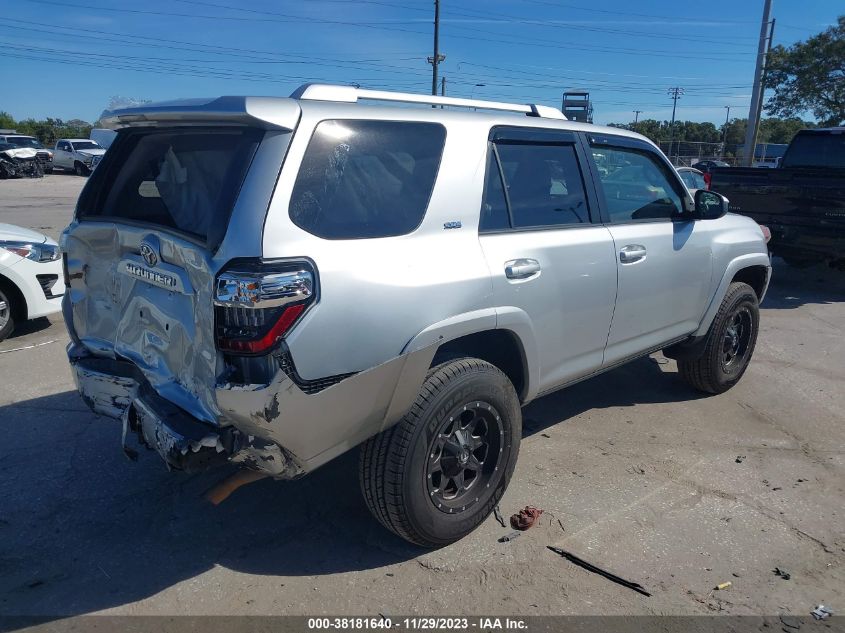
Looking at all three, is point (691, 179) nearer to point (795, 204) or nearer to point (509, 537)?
point (795, 204)

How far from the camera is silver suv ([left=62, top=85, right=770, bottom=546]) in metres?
2.49

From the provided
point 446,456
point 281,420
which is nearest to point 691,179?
point 446,456

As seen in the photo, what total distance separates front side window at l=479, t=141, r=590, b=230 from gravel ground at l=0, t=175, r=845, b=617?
1.47 metres

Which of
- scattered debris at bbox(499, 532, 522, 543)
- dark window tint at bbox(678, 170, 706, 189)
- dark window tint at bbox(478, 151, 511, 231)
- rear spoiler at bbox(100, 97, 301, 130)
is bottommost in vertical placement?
scattered debris at bbox(499, 532, 522, 543)

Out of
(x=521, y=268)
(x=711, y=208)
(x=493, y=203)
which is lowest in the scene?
(x=521, y=268)

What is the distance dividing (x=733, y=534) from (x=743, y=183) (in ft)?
23.5

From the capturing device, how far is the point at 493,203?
3293mm

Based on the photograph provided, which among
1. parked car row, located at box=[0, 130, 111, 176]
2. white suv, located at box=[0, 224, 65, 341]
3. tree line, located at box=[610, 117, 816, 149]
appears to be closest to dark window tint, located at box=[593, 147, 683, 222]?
white suv, located at box=[0, 224, 65, 341]

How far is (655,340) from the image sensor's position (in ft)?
14.5

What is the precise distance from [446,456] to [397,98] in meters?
1.65

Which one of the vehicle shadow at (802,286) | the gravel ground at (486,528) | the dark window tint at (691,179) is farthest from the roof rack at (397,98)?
the dark window tint at (691,179)

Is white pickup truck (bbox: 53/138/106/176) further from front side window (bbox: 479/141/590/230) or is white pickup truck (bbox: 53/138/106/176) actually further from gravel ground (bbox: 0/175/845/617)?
front side window (bbox: 479/141/590/230)

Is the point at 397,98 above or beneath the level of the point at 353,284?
above

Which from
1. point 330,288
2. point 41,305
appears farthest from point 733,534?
point 41,305
